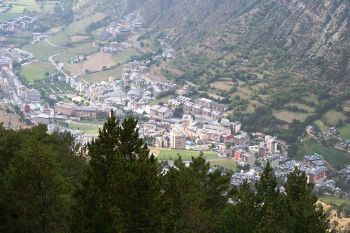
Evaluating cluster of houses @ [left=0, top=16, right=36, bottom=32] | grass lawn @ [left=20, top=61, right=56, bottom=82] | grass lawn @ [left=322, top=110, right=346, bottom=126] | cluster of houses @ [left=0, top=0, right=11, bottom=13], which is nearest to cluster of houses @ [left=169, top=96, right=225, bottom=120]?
grass lawn @ [left=322, top=110, right=346, bottom=126]

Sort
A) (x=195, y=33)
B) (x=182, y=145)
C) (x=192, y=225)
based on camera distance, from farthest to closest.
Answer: (x=195, y=33) → (x=182, y=145) → (x=192, y=225)

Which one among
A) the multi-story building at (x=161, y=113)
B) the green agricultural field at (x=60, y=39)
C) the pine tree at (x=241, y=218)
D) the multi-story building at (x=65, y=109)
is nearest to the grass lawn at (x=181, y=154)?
the multi-story building at (x=161, y=113)

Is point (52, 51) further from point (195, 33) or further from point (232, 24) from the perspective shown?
point (232, 24)

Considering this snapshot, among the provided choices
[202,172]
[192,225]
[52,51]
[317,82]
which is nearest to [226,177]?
[202,172]

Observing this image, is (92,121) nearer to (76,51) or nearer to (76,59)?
(76,59)

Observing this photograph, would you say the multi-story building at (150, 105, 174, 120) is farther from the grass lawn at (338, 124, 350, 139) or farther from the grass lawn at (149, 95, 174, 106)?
the grass lawn at (338, 124, 350, 139)

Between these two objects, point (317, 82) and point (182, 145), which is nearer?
point (182, 145)

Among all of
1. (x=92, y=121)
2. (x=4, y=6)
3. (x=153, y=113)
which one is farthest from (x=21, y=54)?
(x=153, y=113)
